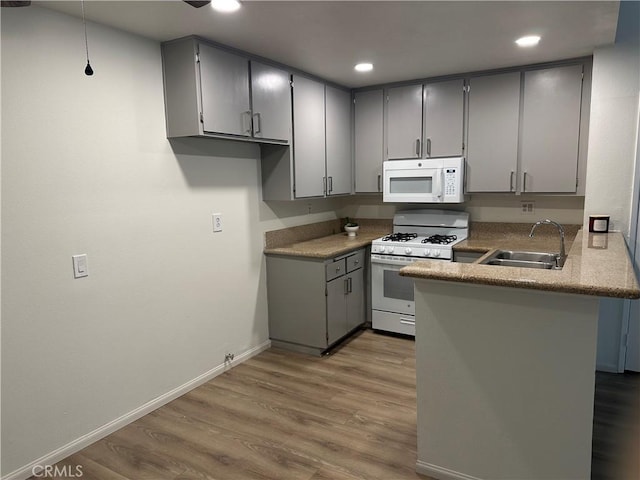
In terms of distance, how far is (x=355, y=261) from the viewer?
4.08m

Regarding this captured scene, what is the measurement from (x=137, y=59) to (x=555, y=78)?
10.3 ft

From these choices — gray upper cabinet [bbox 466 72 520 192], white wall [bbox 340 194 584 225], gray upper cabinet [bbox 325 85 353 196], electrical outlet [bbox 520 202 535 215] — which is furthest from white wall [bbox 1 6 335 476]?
electrical outlet [bbox 520 202 535 215]

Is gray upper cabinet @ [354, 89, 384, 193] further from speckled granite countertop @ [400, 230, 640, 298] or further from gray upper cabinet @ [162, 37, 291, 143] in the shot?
speckled granite countertop @ [400, 230, 640, 298]

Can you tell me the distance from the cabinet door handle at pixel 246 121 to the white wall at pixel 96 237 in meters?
0.31

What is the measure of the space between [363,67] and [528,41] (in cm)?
122

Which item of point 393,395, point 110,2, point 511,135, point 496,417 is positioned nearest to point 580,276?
point 496,417

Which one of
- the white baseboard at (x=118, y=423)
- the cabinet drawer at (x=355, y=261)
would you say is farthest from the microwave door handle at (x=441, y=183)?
the white baseboard at (x=118, y=423)

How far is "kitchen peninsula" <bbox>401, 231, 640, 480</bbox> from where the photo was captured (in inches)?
71.3

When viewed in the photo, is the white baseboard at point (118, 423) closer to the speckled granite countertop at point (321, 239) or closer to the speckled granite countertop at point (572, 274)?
the speckled granite countertop at point (321, 239)

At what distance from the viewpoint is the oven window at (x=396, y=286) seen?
3959mm

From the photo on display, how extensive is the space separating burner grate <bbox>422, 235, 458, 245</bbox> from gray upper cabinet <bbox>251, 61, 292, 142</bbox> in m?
1.59

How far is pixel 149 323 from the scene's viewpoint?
2844 millimetres

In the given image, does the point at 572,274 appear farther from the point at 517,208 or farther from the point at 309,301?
the point at 517,208

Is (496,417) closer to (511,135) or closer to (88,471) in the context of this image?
(88,471)
